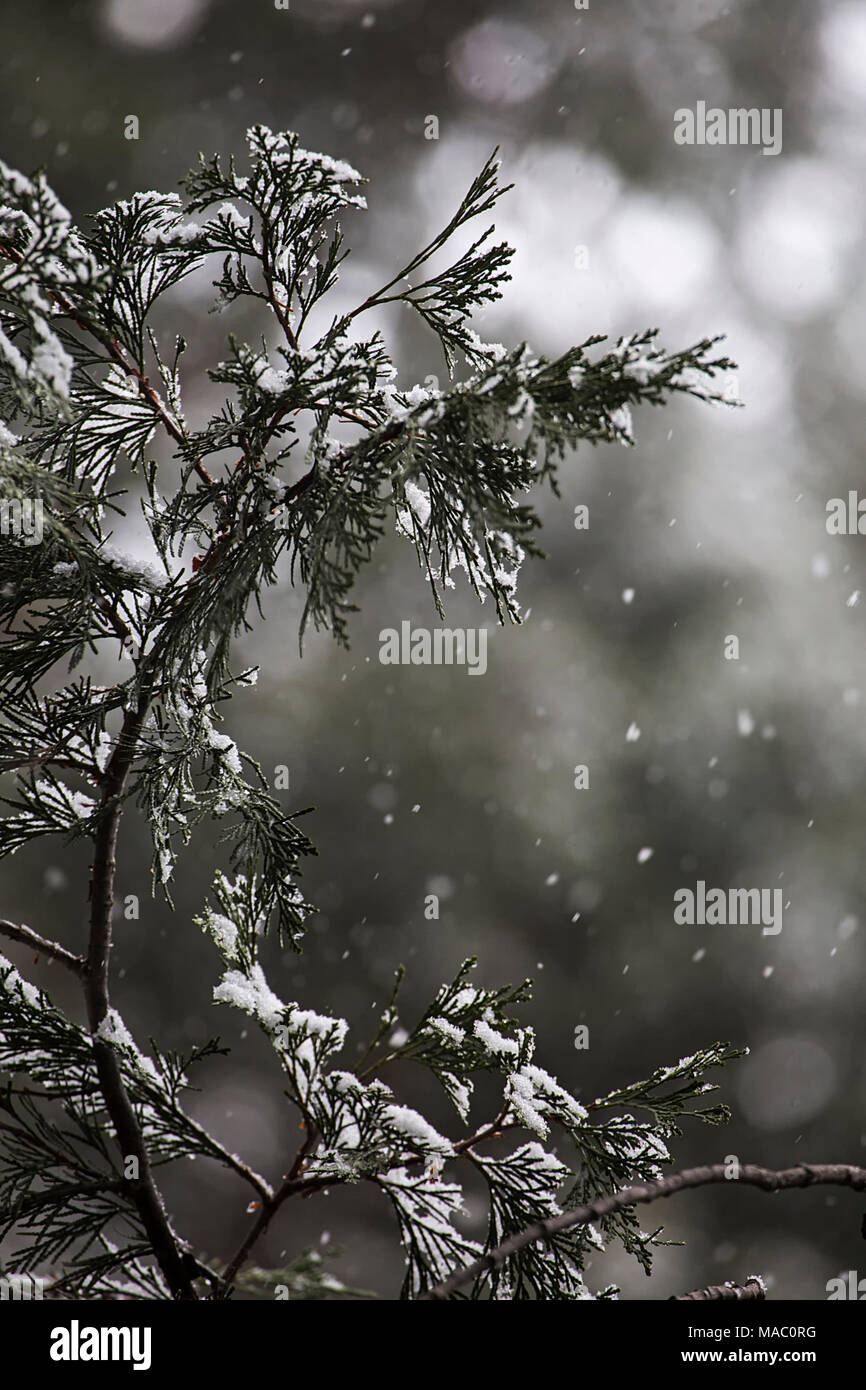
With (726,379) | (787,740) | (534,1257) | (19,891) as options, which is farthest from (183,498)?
(787,740)

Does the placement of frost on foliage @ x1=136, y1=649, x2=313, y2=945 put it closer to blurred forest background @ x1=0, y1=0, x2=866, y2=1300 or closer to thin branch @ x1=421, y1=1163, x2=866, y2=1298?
thin branch @ x1=421, y1=1163, x2=866, y2=1298

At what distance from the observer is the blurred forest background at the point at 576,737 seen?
9.63 m

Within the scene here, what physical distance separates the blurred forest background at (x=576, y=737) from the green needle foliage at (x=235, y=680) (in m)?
7.43

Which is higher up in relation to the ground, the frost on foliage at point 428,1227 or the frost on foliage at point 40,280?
the frost on foliage at point 40,280

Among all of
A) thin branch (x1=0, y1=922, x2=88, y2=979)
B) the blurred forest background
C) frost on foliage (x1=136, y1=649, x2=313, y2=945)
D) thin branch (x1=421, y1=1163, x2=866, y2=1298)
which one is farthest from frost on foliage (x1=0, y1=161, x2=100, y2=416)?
the blurred forest background

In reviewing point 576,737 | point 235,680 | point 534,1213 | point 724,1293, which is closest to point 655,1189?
point 724,1293

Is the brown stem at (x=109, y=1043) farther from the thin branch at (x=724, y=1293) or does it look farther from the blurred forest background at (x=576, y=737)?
the blurred forest background at (x=576, y=737)

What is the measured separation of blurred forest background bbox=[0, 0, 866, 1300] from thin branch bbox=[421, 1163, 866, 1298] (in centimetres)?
821

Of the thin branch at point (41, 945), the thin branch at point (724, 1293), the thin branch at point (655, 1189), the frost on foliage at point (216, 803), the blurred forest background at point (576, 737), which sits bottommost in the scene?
the thin branch at point (724, 1293)

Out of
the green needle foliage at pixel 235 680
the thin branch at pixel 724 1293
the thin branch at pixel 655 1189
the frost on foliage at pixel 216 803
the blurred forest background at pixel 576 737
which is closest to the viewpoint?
the thin branch at pixel 655 1189

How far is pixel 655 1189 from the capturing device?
0.92m

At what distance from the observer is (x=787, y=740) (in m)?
10.6

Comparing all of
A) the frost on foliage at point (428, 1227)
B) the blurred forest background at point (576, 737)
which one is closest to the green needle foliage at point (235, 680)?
the frost on foliage at point (428, 1227)
